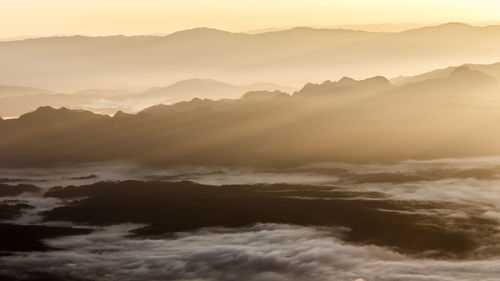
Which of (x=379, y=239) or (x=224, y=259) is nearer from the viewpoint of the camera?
(x=224, y=259)

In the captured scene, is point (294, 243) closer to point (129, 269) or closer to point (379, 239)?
point (379, 239)

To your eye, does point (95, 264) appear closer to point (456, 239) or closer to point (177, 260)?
point (177, 260)

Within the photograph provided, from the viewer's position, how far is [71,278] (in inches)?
6614

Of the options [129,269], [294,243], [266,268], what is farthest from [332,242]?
[129,269]

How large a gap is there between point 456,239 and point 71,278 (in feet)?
291

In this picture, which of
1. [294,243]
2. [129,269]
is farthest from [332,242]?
[129,269]

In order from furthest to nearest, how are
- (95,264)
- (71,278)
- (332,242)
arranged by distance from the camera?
(332,242) → (95,264) → (71,278)

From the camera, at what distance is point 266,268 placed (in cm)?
17388

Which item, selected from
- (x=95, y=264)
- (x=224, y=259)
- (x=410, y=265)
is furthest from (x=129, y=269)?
(x=410, y=265)


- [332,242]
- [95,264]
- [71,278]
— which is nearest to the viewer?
[71,278]

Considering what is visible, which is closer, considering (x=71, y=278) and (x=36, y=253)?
(x=71, y=278)

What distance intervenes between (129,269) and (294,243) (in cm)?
4048

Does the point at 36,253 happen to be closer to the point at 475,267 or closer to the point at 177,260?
the point at 177,260

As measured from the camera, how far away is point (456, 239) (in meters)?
197
